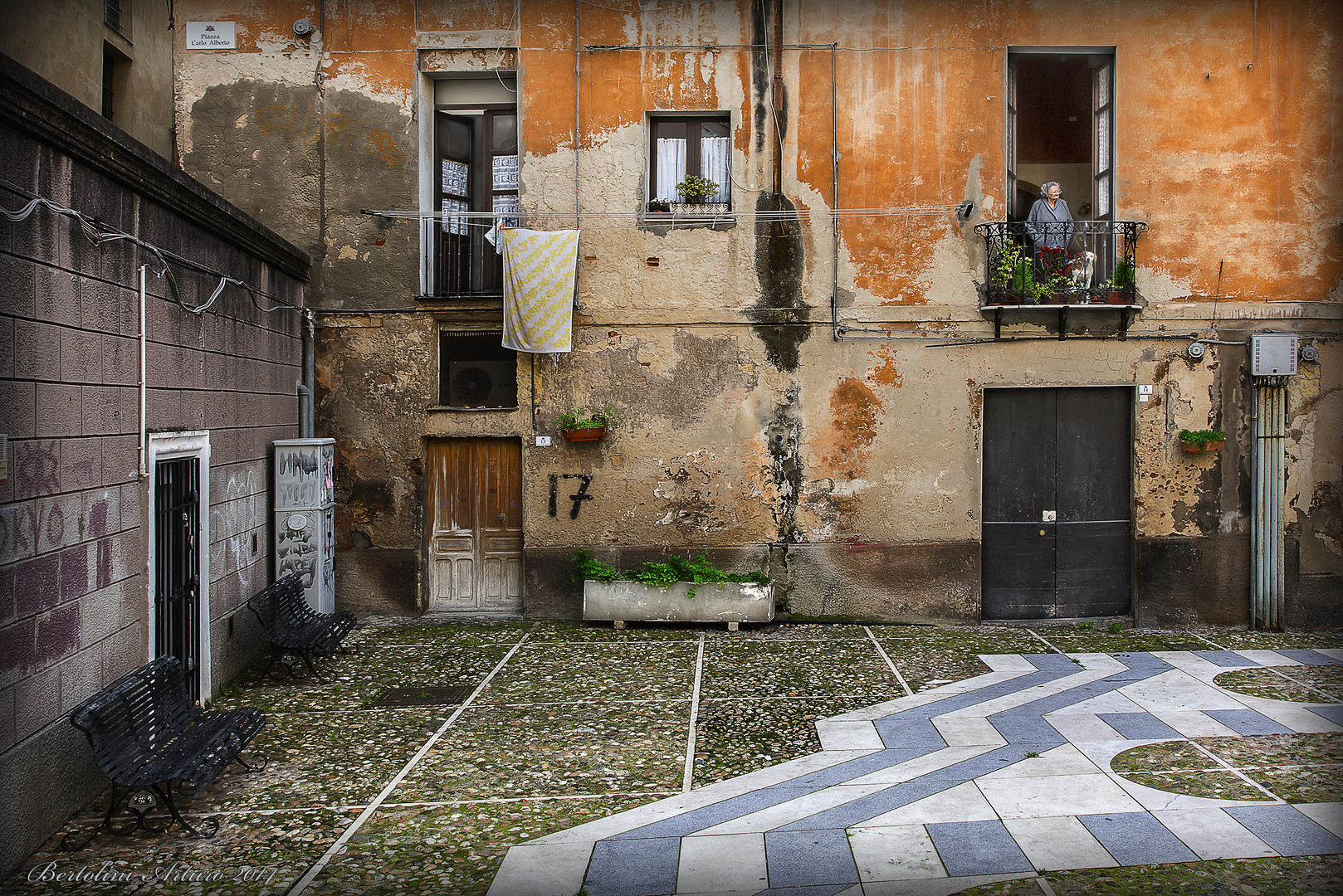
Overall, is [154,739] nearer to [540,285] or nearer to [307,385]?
[307,385]

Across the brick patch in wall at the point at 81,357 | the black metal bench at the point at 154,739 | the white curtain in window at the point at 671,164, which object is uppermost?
the white curtain in window at the point at 671,164

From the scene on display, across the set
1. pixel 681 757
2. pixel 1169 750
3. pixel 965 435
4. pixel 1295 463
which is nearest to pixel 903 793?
pixel 681 757

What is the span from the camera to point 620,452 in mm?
9781

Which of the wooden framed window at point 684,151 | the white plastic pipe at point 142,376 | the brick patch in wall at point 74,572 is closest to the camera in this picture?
the brick patch in wall at point 74,572

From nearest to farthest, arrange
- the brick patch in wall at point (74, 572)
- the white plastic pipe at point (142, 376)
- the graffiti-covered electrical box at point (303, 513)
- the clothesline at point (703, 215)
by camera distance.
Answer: the brick patch in wall at point (74, 572)
the white plastic pipe at point (142, 376)
the graffiti-covered electrical box at point (303, 513)
the clothesline at point (703, 215)

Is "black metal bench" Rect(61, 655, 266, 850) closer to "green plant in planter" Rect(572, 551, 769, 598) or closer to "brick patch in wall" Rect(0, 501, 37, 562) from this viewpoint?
"brick patch in wall" Rect(0, 501, 37, 562)

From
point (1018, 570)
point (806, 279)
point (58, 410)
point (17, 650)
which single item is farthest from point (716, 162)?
point (17, 650)

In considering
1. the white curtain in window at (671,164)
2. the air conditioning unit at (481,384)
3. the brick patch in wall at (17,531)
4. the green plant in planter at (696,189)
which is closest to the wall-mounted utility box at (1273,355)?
the green plant in planter at (696,189)

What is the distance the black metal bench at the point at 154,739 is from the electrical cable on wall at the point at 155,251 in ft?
9.14

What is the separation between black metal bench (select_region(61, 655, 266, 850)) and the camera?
4633 mm

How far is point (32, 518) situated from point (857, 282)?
808 centimetres

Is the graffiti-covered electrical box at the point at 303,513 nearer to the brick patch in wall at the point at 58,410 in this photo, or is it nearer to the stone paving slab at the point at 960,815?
the brick patch in wall at the point at 58,410

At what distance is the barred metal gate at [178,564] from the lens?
6.25 metres

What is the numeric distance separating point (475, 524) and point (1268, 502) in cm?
940
